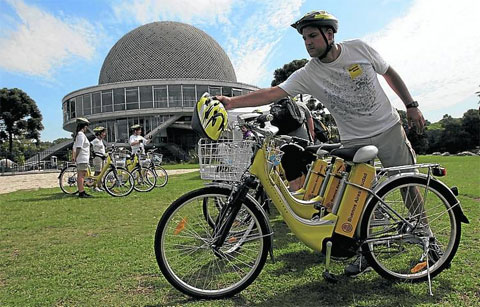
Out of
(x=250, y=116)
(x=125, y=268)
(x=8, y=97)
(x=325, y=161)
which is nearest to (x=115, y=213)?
(x=125, y=268)

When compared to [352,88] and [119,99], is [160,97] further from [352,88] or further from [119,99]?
[352,88]

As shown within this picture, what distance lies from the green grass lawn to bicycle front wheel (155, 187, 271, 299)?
136 mm

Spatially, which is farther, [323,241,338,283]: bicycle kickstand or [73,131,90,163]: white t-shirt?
[73,131,90,163]: white t-shirt

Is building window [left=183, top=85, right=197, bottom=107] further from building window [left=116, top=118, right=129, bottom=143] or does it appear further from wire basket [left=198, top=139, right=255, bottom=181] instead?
wire basket [left=198, top=139, right=255, bottom=181]

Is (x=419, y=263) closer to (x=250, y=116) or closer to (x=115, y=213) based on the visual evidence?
(x=250, y=116)

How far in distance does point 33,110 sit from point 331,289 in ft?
161

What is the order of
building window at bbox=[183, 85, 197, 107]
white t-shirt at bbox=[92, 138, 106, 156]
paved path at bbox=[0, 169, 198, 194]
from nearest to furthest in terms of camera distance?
white t-shirt at bbox=[92, 138, 106, 156] → paved path at bbox=[0, 169, 198, 194] → building window at bbox=[183, 85, 197, 107]

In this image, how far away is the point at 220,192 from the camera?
272cm

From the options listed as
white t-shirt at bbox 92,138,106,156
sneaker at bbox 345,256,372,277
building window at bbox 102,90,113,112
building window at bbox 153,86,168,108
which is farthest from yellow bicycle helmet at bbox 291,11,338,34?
building window at bbox 102,90,113,112

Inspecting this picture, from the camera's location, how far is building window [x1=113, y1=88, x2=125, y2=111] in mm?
48281

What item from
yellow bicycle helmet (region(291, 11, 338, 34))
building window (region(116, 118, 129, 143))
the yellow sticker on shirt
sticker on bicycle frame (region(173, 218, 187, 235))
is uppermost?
building window (region(116, 118, 129, 143))

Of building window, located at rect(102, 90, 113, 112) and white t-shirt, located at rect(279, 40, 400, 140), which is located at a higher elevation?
building window, located at rect(102, 90, 113, 112)

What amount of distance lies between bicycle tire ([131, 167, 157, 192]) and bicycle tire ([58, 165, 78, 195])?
1580 mm

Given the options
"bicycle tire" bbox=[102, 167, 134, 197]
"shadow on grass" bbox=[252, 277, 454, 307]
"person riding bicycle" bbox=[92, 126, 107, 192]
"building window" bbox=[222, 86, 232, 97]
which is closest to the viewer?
"shadow on grass" bbox=[252, 277, 454, 307]
